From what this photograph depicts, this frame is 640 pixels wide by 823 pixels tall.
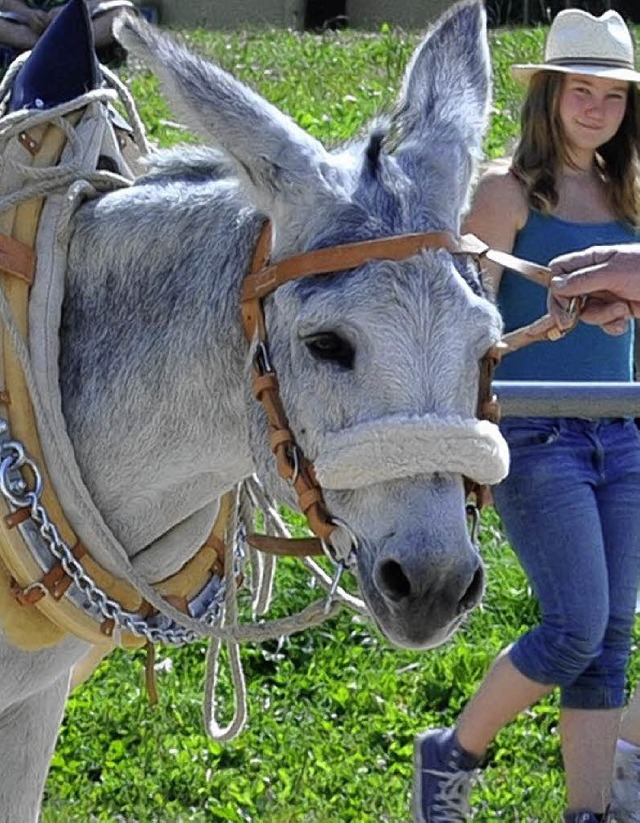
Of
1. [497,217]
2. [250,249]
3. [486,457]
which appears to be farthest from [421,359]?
[497,217]

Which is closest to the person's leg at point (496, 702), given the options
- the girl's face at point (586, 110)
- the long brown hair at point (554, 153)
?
the long brown hair at point (554, 153)

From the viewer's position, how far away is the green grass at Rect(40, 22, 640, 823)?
503 centimetres

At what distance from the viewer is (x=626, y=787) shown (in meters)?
4.48

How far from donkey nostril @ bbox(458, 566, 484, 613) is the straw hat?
2.07 m

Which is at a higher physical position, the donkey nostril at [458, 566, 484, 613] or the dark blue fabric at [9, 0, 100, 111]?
the dark blue fabric at [9, 0, 100, 111]

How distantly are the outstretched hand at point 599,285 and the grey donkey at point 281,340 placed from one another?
0.40 m

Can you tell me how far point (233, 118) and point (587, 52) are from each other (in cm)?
189

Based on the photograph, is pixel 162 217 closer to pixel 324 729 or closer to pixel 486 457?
pixel 486 457

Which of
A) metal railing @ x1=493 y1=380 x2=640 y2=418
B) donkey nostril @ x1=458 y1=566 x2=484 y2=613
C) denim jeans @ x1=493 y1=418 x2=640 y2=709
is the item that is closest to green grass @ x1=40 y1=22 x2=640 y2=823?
denim jeans @ x1=493 y1=418 x2=640 y2=709

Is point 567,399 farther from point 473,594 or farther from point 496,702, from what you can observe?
point 473,594

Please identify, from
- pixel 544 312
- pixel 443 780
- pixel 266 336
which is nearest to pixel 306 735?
pixel 443 780

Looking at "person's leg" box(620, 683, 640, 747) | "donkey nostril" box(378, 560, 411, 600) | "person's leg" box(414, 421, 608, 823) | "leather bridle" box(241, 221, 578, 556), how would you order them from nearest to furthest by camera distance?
"donkey nostril" box(378, 560, 411, 600) < "leather bridle" box(241, 221, 578, 556) < "person's leg" box(414, 421, 608, 823) < "person's leg" box(620, 683, 640, 747)

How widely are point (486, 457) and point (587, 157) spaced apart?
194 centimetres

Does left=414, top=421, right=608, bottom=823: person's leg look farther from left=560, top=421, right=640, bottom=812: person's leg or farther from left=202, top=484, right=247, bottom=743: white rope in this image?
left=202, top=484, right=247, bottom=743: white rope
